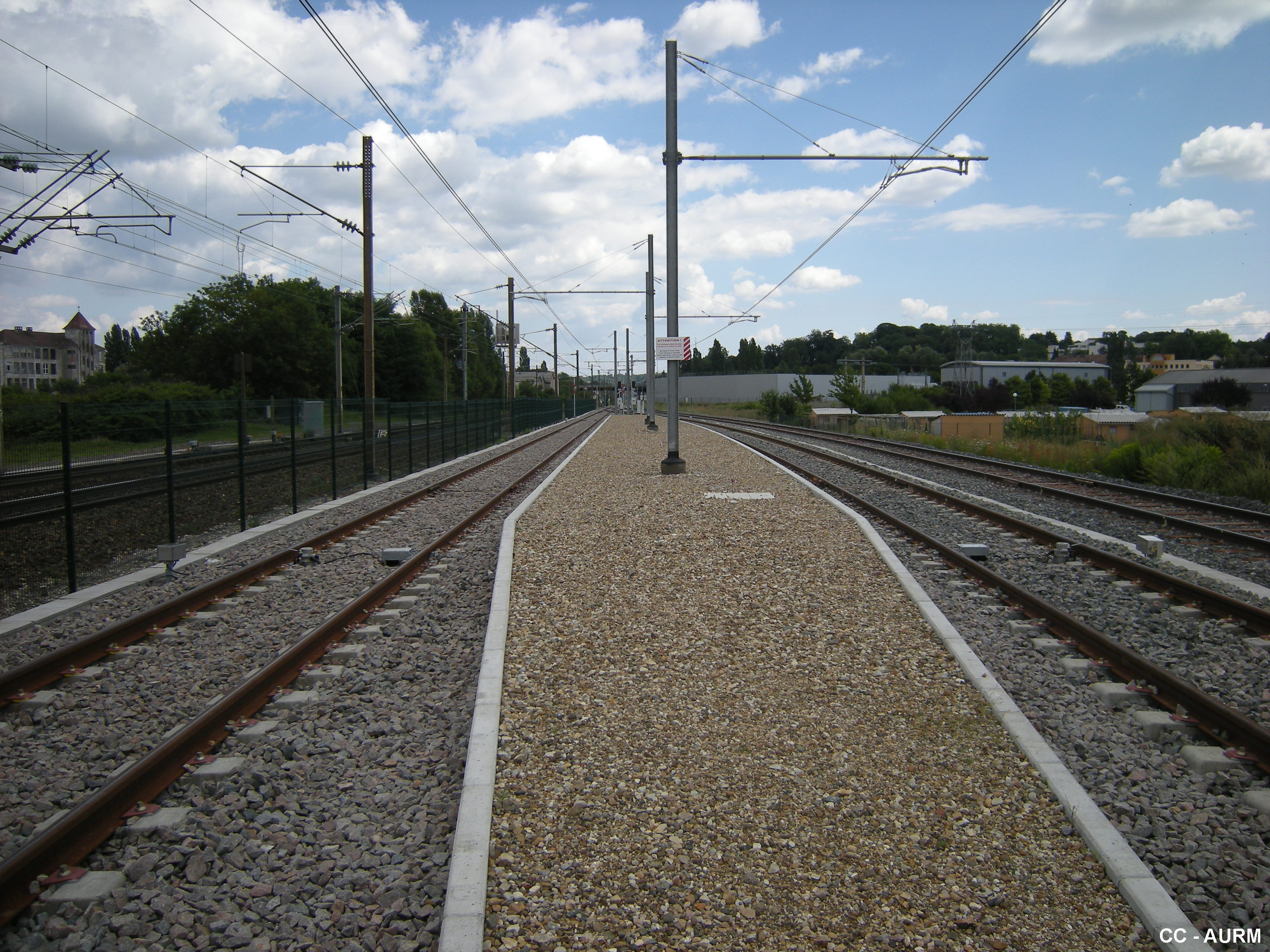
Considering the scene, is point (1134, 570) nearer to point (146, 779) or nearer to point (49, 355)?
point (146, 779)

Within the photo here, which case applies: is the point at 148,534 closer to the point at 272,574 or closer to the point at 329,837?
the point at 272,574

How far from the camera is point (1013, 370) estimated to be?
446ft

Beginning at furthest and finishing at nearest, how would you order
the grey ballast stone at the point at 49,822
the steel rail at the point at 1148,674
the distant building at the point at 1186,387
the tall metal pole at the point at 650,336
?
the distant building at the point at 1186,387 → the tall metal pole at the point at 650,336 → the steel rail at the point at 1148,674 → the grey ballast stone at the point at 49,822

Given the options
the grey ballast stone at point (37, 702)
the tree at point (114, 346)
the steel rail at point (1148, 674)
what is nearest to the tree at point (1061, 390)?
the steel rail at point (1148, 674)

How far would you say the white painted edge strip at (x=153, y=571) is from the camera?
7.98m

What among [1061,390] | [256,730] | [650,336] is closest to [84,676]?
[256,730]

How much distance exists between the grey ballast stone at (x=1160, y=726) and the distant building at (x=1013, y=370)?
122300mm

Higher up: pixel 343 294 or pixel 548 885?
pixel 343 294

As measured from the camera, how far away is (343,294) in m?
97.6

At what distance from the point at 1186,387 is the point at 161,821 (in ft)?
360

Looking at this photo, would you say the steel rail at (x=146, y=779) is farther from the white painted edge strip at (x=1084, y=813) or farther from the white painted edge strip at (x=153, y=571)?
the white painted edge strip at (x=1084, y=813)

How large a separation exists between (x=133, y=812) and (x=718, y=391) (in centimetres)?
14158

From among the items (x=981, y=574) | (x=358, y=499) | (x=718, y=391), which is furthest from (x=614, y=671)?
(x=718, y=391)

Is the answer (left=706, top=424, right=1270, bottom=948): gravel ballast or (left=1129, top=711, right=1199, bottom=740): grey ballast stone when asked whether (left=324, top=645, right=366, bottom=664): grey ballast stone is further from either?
(left=1129, top=711, right=1199, bottom=740): grey ballast stone
